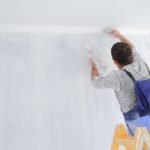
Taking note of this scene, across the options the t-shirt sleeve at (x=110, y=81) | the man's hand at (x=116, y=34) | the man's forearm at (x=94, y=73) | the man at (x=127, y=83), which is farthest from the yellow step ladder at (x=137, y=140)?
the man's hand at (x=116, y=34)

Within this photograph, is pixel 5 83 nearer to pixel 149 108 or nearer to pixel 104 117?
pixel 104 117

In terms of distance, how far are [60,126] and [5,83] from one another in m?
0.39

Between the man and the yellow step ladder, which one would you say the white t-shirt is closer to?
the man

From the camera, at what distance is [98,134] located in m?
1.75

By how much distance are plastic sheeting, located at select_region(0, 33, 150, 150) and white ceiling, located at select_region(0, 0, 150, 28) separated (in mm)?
98

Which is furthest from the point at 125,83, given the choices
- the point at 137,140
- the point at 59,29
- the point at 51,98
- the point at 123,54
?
the point at 59,29

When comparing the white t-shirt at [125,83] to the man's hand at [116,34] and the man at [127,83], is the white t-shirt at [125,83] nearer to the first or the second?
the man at [127,83]

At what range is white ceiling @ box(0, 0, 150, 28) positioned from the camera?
159 centimetres

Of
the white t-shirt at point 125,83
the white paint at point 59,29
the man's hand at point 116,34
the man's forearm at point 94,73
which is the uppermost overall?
the white paint at point 59,29

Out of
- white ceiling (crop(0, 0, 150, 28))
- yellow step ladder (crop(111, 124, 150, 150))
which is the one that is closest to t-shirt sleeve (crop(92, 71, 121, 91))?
yellow step ladder (crop(111, 124, 150, 150))

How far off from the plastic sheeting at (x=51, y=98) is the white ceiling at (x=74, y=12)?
0.10 m

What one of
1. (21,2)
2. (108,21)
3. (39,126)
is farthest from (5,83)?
(108,21)

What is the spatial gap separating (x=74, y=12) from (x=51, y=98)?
1.67 ft

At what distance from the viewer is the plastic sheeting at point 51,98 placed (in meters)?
1.62
